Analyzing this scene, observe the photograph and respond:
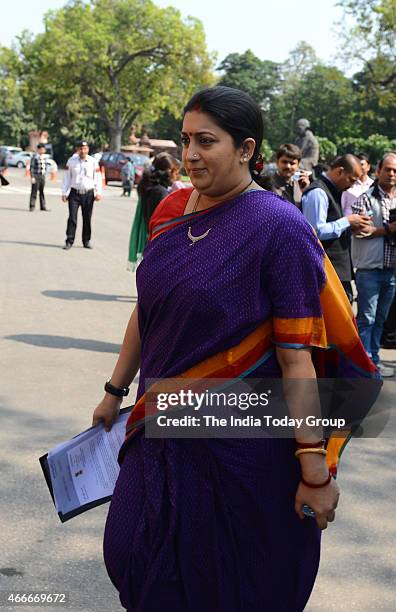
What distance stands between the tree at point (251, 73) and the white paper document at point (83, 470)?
321 ft

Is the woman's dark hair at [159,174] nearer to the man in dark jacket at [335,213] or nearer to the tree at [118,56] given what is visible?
the man in dark jacket at [335,213]

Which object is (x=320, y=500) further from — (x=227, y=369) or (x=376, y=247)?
(x=376, y=247)

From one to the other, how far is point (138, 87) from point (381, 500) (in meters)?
64.6

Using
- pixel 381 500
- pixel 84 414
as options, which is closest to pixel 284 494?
pixel 381 500

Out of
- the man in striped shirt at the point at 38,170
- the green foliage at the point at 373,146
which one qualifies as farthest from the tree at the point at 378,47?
the man in striped shirt at the point at 38,170

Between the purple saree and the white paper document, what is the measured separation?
0.90 feet

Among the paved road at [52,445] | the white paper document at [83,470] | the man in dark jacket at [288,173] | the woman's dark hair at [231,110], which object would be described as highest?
the woman's dark hair at [231,110]

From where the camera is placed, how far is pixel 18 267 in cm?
1312

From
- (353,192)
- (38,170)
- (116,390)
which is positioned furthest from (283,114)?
(116,390)

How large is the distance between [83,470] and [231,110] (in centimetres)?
109

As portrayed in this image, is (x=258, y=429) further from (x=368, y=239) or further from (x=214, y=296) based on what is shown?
(x=368, y=239)

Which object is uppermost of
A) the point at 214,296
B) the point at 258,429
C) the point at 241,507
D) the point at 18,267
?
the point at 214,296

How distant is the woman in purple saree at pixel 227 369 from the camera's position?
94.6 inches

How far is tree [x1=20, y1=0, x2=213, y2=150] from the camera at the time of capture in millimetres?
63531
